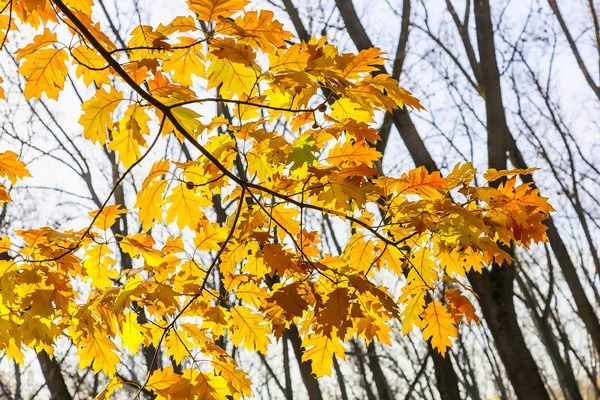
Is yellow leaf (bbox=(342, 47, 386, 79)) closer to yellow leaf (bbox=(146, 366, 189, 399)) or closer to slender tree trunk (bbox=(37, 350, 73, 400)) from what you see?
yellow leaf (bbox=(146, 366, 189, 399))

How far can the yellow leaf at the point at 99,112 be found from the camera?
2.02m

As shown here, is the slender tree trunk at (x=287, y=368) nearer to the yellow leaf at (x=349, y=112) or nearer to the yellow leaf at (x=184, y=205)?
the yellow leaf at (x=184, y=205)

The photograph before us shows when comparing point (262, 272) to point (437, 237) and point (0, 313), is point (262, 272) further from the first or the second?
point (0, 313)

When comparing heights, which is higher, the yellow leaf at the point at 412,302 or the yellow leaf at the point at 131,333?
the yellow leaf at the point at 131,333

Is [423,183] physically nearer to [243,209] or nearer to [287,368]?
[243,209]

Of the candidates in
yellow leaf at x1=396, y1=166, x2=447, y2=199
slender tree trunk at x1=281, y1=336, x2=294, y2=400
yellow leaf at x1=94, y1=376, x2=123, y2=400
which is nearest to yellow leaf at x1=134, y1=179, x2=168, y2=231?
yellow leaf at x1=94, y1=376, x2=123, y2=400

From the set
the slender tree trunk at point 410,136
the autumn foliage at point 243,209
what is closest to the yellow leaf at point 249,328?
the autumn foliage at point 243,209

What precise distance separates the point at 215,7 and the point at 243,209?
883 mm

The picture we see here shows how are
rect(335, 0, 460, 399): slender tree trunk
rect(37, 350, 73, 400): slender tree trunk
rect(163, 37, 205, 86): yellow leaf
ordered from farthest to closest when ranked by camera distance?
rect(37, 350, 73, 400): slender tree trunk
rect(335, 0, 460, 399): slender tree trunk
rect(163, 37, 205, 86): yellow leaf

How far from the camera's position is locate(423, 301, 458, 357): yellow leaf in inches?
92.3

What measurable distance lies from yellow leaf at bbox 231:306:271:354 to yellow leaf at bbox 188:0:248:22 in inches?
49.7

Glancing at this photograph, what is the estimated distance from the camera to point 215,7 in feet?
6.02

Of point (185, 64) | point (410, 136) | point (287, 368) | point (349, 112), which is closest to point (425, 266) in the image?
point (349, 112)

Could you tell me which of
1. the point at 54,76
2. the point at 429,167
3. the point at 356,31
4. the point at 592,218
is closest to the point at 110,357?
the point at 54,76
